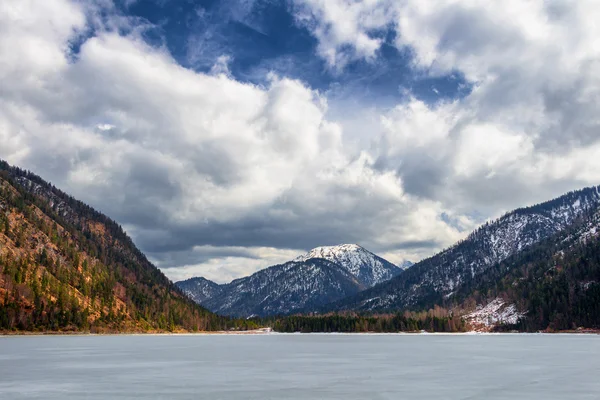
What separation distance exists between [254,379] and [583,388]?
35.3 metres

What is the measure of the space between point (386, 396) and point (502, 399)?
32.1ft

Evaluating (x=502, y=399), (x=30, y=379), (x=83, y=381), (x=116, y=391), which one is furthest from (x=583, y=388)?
(x=30, y=379)

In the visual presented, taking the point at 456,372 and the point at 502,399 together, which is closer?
the point at 502,399

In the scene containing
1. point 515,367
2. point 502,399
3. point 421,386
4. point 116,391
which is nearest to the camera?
point 502,399

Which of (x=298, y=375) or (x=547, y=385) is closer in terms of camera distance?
(x=547, y=385)

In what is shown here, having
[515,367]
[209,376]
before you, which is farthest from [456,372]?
[209,376]

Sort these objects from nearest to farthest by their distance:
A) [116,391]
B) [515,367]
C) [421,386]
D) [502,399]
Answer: [502,399] → [116,391] → [421,386] → [515,367]

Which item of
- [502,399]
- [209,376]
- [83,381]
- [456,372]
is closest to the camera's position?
[502,399]

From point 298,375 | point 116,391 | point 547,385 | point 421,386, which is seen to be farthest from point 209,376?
point 547,385

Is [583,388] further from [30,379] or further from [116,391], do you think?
[30,379]

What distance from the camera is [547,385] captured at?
52.0 m

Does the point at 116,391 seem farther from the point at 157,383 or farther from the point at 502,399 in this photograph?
the point at 502,399

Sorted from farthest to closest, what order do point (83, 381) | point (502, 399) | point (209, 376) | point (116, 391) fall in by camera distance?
1. point (209, 376)
2. point (83, 381)
3. point (116, 391)
4. point (502, 399)

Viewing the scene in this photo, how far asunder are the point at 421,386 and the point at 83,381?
38243 millimetres
